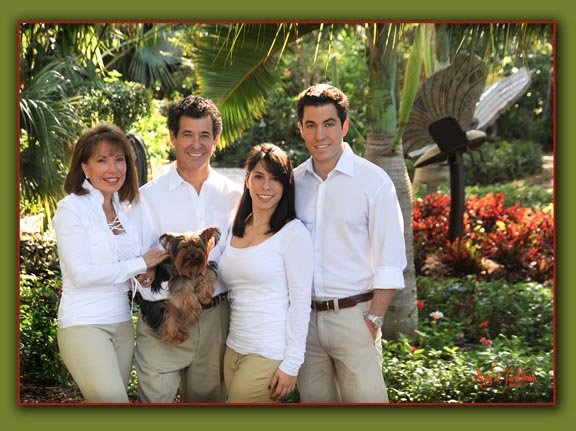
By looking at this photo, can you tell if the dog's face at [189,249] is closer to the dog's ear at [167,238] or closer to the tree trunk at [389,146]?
the dog's ear at [167,238]

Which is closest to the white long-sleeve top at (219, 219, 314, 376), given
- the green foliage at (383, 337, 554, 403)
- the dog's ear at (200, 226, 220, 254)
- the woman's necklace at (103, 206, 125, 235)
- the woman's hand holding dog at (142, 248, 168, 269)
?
the dog's ear at (200, 226, 220, 254)

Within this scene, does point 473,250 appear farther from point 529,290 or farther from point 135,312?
point 135,312

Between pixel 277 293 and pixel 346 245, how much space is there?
50 centimetres

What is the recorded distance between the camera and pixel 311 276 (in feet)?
13.2

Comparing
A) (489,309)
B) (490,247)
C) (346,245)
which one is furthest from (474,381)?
(490,247)

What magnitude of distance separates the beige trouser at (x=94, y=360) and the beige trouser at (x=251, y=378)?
1.94 ft

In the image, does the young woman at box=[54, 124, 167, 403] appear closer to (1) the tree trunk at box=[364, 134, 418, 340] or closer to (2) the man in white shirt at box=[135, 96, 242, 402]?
(2) the man in white shirt at box=[135, 96, 242, 402]

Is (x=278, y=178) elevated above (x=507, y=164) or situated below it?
below

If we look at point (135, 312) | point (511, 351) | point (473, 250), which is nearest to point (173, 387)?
point (135, 312)

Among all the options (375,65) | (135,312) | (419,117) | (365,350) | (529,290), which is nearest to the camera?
(365,350)

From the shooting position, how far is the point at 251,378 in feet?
13.4

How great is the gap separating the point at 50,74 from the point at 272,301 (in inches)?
170
